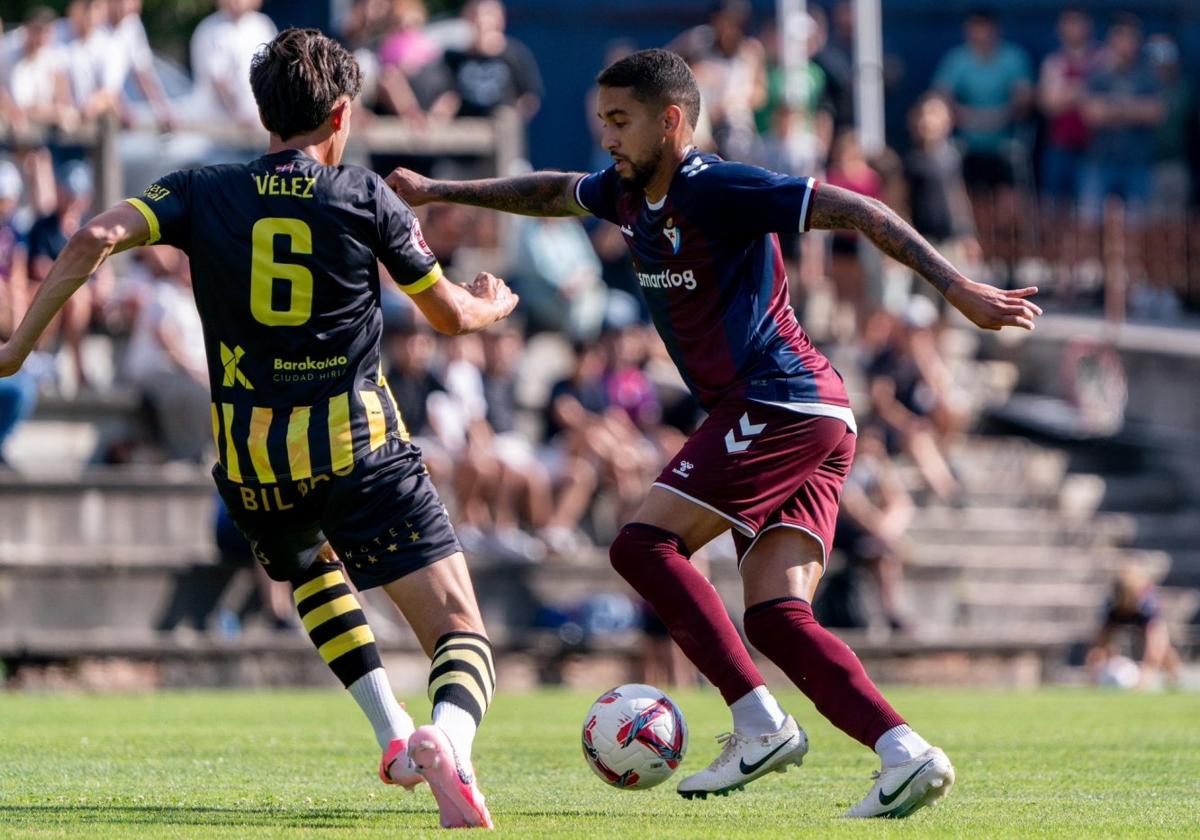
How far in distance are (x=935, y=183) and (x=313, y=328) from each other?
15.9m

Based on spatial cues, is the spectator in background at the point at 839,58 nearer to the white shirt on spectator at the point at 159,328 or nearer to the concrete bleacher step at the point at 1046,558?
the concrete bleacher step at the point at 1046,558

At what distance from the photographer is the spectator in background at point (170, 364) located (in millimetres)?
16672

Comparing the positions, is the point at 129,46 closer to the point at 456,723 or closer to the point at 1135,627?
the point at 1135,627

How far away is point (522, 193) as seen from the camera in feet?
24.9

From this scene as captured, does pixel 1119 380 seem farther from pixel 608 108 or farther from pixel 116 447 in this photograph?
pixel 608 108

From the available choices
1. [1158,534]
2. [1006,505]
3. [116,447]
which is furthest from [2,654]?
[1158,534]

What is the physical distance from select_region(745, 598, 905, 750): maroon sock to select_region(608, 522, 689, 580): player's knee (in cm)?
35

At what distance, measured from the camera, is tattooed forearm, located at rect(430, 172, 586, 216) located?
7.52 metres

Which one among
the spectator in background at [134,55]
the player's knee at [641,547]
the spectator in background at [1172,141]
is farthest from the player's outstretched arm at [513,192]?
the spectator in background at [1172,141]

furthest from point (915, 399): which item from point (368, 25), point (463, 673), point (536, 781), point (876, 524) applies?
point (463, 673)

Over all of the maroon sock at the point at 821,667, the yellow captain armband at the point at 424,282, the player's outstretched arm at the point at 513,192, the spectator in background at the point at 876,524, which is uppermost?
the player's outstretched arm at the point at 513,192

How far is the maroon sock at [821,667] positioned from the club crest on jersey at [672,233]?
1222 mm

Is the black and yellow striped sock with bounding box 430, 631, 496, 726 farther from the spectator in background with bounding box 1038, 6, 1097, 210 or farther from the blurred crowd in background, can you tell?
the spectator in background with bounding box 1038, 6, 1097, 210

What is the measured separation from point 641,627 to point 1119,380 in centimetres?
819
